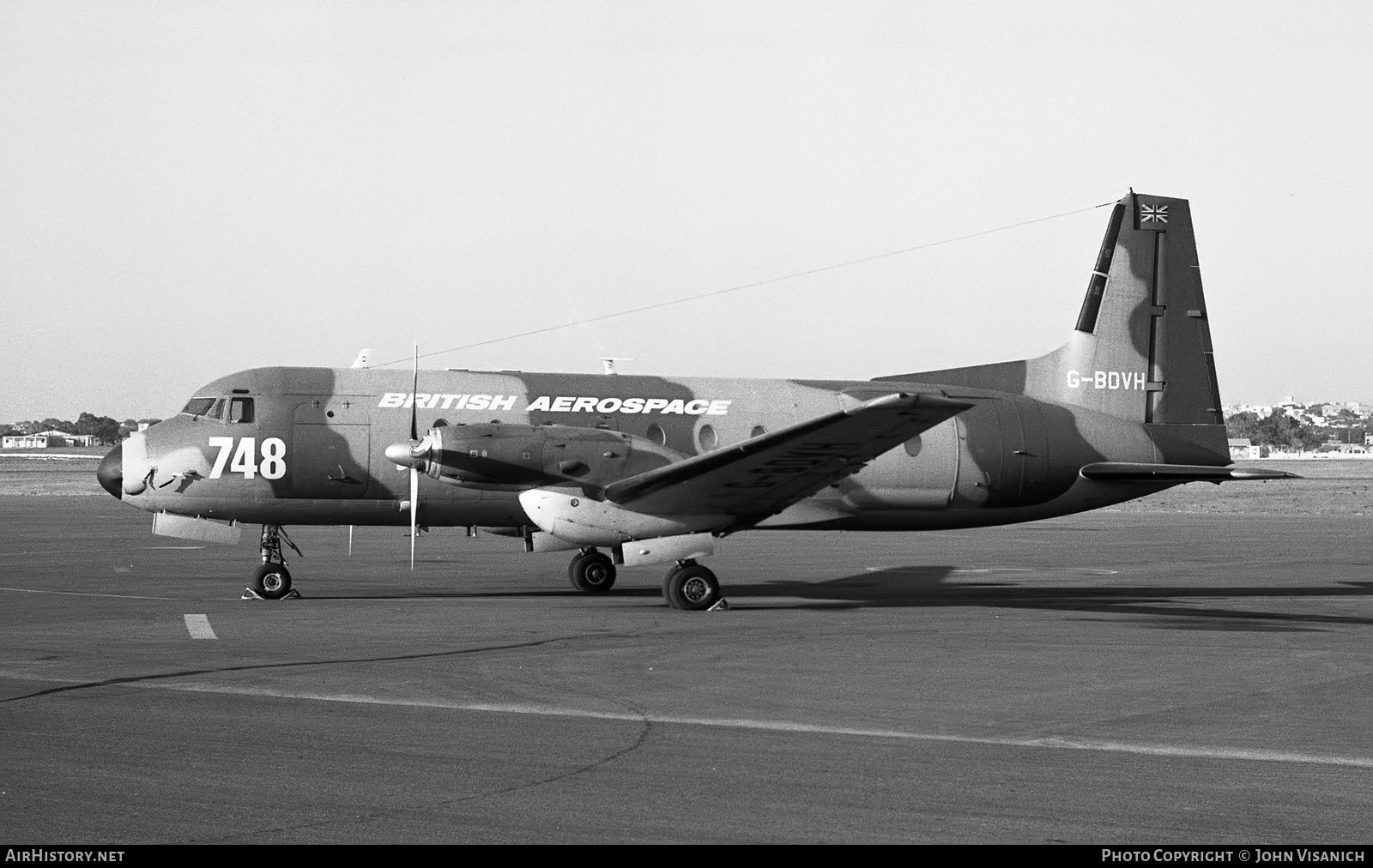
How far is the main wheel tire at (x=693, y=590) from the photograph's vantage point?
58.6 ft

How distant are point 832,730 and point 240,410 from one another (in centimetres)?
1230

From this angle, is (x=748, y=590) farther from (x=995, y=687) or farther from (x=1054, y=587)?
(x=995, y=687)

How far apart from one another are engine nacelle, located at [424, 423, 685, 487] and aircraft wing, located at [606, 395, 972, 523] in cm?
Answer: 44

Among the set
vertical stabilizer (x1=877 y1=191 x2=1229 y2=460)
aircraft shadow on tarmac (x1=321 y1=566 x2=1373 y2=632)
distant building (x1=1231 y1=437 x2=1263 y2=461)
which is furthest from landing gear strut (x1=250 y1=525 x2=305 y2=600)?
distant building (x1=1231 y1=437 x2=1263 y2=461)

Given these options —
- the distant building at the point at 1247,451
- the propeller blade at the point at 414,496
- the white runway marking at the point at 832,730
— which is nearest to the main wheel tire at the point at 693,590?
the propeller blade at the point at 414,496

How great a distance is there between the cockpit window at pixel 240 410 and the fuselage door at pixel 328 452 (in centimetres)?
63

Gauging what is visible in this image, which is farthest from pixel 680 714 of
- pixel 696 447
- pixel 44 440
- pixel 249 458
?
pixel 44 440

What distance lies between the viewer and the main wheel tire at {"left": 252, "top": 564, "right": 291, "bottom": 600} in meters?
18.7

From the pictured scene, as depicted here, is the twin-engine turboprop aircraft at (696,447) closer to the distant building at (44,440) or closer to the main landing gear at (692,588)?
the main landing gear at (692,588)

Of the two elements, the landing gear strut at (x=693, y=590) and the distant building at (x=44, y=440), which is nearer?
the landing gear strut at (x=693, y=590)

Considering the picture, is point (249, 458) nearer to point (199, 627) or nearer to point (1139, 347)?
point (199, 627)

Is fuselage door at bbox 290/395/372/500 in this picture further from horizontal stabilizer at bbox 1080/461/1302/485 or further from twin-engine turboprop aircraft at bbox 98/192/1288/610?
horizontal stabilizer at bbox 1080/461/1302/485

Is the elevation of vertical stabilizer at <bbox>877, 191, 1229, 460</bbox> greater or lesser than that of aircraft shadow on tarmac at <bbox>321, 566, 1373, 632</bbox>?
greater

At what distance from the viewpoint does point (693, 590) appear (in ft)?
58.9
